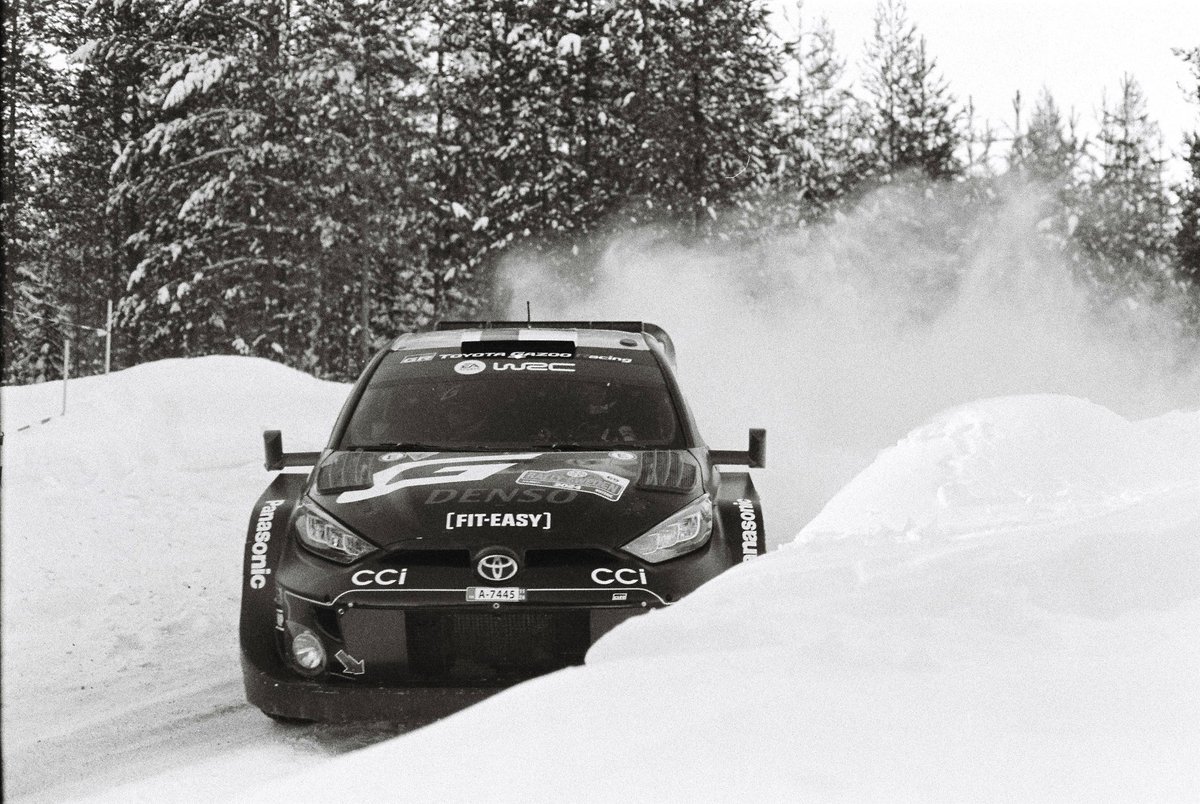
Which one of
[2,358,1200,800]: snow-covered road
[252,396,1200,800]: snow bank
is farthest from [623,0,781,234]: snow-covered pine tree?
[252,396,1200,800]: snow bank

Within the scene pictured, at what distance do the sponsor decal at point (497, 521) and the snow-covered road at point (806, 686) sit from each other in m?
0.86

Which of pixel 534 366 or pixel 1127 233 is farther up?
pixel 1127 233

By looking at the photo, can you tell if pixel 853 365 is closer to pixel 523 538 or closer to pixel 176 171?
pixel 176 171

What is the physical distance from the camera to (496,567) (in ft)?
14.1

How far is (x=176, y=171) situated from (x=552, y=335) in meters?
28.1

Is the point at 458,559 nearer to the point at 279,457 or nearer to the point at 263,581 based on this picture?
the point at 263,581

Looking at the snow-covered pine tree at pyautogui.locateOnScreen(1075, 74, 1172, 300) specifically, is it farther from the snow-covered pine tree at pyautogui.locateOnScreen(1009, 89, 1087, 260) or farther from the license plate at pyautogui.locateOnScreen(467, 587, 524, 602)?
the license plate at pyautogui.locateOnScreen(467, 587, 524, 602)

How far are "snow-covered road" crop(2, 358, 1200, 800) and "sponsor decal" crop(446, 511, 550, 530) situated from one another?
0.86 meters

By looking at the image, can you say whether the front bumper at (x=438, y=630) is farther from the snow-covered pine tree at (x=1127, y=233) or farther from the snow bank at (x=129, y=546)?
the snow-covered pine tree at (x=1127, y=233)

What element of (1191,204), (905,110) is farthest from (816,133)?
(1191,204)

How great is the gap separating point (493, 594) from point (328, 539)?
684mm

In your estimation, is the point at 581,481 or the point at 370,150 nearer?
the point at 581,481

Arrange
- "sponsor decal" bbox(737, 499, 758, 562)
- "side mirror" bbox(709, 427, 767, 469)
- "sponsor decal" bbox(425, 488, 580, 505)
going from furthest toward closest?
"side mirror" bbox(709, 427, 767, 469)
"sponsor decal" bbox(737, 499, 758, 562)
"sponsor decal" bbox(425, 488, 580, 505)

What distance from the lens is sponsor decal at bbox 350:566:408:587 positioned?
4316 mm
